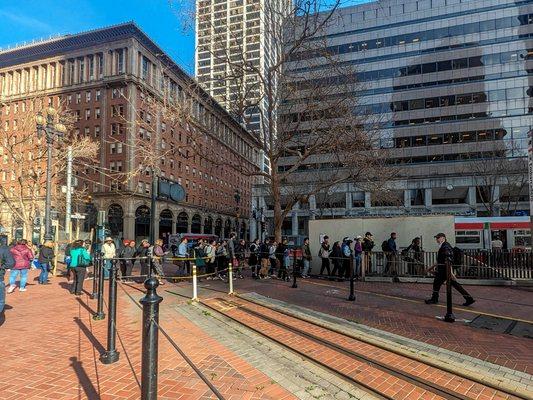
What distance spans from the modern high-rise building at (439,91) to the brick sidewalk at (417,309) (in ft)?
106

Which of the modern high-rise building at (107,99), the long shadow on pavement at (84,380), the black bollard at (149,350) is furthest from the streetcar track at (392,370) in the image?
the modern high-rise building at (107,99)

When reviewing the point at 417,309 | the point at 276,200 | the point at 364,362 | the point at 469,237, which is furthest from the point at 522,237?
the point at 364,362

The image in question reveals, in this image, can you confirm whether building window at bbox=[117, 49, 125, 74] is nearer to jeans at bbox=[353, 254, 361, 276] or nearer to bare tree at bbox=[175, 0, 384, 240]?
bare tree at bbox=[175, 0, 384, 240]

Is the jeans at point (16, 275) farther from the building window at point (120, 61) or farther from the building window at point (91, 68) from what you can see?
the building window at point (91, 68)

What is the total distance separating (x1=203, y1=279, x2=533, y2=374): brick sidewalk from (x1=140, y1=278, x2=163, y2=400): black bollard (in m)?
4.76

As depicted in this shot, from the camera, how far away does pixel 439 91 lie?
5012 centimetres

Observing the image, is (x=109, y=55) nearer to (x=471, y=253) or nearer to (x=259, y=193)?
(x=259, y=193)

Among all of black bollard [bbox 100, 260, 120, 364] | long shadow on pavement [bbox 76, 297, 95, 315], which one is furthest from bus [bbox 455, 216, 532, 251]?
black bollard [bbox 100, 260, 120, 364]

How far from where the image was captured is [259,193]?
168 ft

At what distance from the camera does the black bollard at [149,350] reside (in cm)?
283

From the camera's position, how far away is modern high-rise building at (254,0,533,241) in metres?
46.1

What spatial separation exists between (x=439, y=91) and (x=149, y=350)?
5544 cm

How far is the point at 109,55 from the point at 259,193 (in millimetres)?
31824

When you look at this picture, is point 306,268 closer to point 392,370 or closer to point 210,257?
point 210,257
